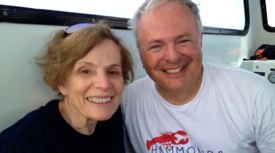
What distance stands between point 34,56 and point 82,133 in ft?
2.02

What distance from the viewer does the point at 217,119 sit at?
4.19ft

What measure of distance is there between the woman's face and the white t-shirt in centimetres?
46

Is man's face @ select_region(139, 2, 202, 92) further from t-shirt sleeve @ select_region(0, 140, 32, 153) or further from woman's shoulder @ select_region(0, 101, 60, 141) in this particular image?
t-shirt sleeve @ select_region(0, 140, 32, 153)

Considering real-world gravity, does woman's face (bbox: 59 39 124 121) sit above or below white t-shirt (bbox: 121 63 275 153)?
above

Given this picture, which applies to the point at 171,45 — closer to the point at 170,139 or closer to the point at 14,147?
the point at 170,139

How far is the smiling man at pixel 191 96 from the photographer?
1.24 m

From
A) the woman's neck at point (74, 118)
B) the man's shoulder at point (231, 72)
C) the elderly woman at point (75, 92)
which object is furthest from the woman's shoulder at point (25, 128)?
the man's shoulder at point (231, 72)

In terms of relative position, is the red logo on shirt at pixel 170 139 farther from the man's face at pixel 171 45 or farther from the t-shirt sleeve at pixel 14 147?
the t-shirt sleeve at pixel 14 147

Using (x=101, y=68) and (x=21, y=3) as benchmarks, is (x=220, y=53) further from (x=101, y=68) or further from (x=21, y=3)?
(x=21, y=3)

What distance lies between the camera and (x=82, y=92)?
105 centimetres

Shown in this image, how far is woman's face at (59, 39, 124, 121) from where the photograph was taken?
1.04 meters

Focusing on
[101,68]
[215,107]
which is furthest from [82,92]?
[215,107]

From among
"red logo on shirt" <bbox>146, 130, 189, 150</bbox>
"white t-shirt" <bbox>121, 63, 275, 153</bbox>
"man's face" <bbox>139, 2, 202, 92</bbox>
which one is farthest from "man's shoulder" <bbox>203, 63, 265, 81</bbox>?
"red logo on shirt" <bbox>146, 130, 189, 150</bbox>

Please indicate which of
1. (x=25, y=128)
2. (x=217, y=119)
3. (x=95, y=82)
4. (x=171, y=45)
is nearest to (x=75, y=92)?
(x=95, y=82)
